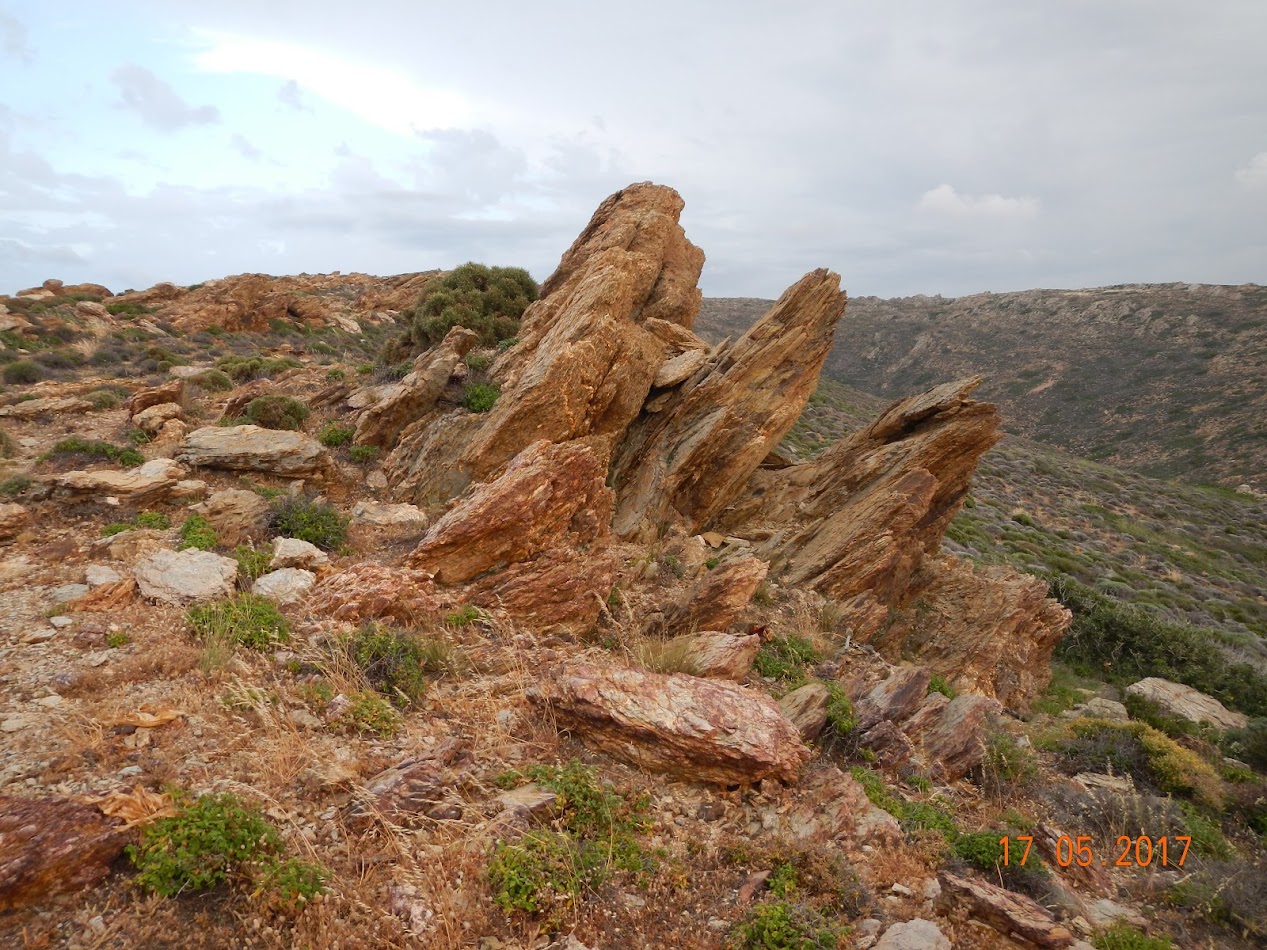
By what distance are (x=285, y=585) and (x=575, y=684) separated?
4062 millimetres

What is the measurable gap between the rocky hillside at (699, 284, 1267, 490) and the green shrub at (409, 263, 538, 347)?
4870 centimetres

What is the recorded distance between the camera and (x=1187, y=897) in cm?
515

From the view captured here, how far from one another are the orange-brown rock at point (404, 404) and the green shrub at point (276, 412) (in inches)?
56.7

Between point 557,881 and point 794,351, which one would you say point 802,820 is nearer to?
point 557,881

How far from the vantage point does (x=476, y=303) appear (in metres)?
18.6

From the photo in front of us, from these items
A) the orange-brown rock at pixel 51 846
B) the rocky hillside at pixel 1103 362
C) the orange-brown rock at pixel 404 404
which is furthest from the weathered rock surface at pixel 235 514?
the rocky hillside at pixel 1103 362

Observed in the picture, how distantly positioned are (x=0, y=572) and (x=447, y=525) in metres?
5.12

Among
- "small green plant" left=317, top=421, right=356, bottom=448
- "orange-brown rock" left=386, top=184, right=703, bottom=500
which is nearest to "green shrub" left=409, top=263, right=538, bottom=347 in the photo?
"orange-brown rock" left=386, top=184, right=703, bottom=500

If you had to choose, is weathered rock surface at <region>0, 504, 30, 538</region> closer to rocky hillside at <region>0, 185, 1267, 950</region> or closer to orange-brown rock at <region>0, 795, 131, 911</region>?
rocky hillside at <region>0, 185, 1267, 950</region>

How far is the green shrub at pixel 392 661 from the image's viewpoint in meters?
6.18

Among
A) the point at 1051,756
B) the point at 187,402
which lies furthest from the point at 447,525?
the point at 187,402

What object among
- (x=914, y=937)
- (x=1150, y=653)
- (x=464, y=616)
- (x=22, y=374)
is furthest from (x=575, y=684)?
(x=22, y=374)

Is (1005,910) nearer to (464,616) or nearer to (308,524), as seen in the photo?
(464,616)

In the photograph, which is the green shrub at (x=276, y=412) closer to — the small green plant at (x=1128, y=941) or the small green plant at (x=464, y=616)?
the small green plant at (x=464, y=616)
